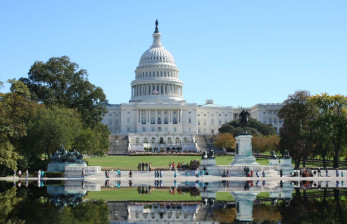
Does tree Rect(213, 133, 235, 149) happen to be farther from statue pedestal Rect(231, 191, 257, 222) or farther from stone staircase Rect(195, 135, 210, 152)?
statue pedestal Rect(231, 191, 257, 222)

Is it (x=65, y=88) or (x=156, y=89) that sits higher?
(x=156, y=89)

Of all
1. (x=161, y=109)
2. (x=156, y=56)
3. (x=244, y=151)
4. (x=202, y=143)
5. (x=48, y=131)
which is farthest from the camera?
(x=156, y=56)

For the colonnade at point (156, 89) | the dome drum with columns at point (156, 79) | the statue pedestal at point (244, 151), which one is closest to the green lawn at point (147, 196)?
the statue pedestal at point (244, 151)

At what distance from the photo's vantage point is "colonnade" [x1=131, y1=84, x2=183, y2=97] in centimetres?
16750

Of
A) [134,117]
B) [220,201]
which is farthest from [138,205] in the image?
[134,117]

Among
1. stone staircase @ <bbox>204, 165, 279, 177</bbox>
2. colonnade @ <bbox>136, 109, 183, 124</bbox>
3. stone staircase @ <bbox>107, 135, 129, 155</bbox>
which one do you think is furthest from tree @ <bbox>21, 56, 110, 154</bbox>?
colonnade @ <bbox>136, 109, 183, 124</bbox>

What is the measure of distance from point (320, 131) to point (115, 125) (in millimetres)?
109508

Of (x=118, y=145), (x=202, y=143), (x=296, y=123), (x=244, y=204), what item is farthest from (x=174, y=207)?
(x=202, y=143)

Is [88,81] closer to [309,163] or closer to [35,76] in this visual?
[35,76]

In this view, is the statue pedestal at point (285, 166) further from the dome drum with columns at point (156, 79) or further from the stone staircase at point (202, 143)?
the dome drum with columns at point (156, 79)

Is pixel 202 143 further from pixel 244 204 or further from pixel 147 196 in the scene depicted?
pixel 244 204

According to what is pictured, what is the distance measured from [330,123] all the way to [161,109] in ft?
332

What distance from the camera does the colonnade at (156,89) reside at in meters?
168

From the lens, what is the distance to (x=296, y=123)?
222ft
